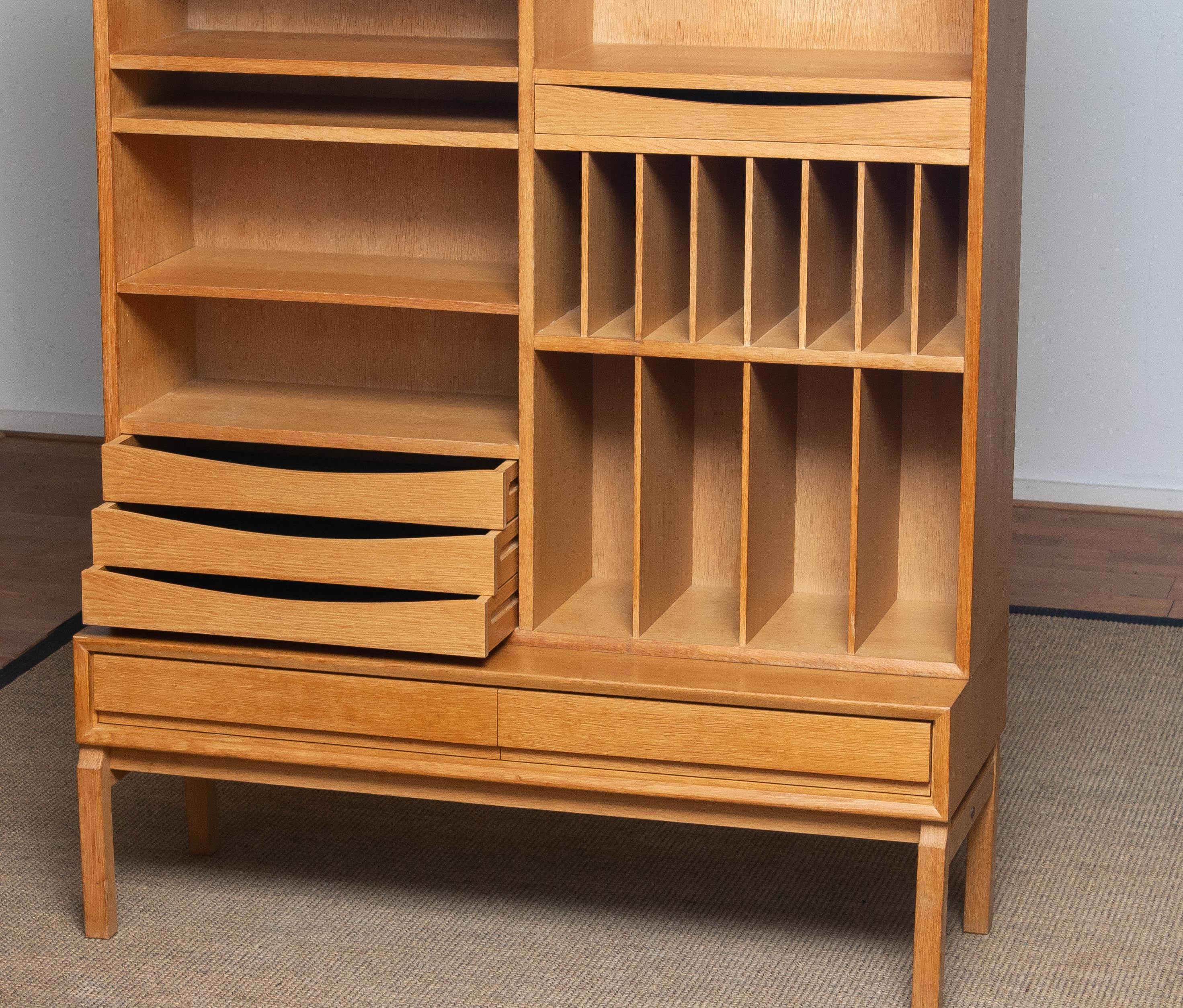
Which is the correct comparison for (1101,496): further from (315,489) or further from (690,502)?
(315,489)

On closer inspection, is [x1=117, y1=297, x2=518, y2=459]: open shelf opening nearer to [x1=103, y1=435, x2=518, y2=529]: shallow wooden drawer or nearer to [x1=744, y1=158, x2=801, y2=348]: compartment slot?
[x1=103, y1=435, x2=518, y2=529]: shallow wooden drawer

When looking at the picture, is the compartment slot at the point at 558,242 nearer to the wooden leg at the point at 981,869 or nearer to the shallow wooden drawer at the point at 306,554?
the shallow wooden drawer at the point at 306,554

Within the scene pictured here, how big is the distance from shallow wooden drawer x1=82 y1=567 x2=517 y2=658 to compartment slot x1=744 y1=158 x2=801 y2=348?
47 cm

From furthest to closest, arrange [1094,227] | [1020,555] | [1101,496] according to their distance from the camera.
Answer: [1101,496], [1094,227], [1020,555]

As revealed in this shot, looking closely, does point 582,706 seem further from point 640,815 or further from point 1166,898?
Answer: point 1166,898

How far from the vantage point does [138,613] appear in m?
2.20

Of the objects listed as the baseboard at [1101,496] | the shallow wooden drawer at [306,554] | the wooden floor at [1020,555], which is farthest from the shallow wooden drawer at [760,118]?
the baseboard at [1101,496]

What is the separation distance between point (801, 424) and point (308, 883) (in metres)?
1.00

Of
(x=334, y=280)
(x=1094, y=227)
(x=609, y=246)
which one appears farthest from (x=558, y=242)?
(x=1094, y=227)

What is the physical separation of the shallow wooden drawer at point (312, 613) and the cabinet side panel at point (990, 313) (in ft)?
1.94

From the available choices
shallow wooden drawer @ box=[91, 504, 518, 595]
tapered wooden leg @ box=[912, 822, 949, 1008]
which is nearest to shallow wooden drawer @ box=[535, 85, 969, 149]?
shallow wooden drawer @ box=[91, 504, 518, 595]

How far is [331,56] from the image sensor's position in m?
2.15

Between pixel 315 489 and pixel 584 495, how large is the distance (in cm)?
42

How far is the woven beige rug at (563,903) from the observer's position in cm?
224
